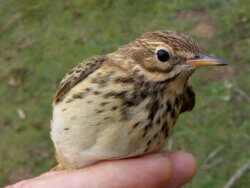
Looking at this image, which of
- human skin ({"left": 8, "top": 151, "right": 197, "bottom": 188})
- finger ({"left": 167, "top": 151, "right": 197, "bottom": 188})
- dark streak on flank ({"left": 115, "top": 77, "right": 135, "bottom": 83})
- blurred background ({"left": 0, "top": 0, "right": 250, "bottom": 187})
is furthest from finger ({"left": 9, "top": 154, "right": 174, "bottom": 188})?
blurred background ({"left": 0, "top": 0, "right": 250, "bottom": 187})

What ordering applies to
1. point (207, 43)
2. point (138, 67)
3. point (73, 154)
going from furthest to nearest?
point (207, 43)
point (73, 154)
point (138, 67)

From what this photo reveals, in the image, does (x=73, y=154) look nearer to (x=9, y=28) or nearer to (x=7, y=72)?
(x=7, y=72)

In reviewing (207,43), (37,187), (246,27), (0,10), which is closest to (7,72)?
(0,10)

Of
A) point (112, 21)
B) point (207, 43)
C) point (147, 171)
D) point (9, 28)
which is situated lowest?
point (147, 171)

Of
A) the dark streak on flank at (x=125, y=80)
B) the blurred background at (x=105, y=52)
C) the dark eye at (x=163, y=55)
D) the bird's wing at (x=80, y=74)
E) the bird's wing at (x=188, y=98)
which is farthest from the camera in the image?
the blurred background at (x=105, y=52)

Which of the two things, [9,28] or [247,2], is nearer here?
[247,2]

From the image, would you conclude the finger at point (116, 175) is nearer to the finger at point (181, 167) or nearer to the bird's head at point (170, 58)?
the finger at point (181, 167)

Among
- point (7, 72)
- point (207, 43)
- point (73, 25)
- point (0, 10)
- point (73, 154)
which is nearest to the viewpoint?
point (73, 154)

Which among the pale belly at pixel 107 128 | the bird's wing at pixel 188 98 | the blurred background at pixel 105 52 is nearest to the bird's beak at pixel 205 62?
the pale belly at pixel 107 128

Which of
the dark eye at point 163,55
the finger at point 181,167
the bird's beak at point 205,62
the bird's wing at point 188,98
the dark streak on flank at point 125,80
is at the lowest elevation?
the finger at point 181,167
